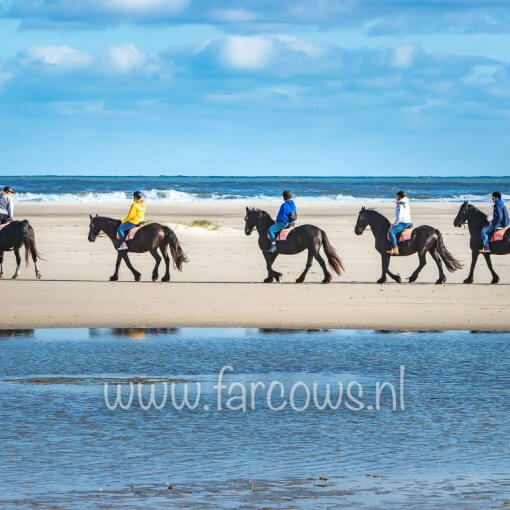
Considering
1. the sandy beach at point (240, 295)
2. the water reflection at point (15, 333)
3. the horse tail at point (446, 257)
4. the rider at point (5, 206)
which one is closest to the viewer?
the water reflection at point (15, 333)

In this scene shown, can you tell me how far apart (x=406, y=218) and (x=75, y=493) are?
50.2ft

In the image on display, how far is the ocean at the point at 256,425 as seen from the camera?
7.71 m

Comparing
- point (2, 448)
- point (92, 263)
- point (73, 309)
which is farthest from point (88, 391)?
point (92, 263)

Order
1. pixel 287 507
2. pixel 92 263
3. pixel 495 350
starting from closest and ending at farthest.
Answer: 1. pixel 287 507
2. pixel 495 350
3. pixel 92 263

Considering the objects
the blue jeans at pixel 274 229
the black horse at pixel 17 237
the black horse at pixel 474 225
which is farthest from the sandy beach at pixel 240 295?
the blue jeans at pixel 274 229

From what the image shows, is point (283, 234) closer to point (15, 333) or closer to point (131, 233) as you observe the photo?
point (131, 233)

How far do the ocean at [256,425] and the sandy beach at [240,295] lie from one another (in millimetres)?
1915

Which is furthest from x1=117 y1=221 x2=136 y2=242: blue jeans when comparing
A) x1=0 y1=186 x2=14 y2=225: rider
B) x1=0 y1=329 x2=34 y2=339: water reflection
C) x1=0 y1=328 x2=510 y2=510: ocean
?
x1=0 y1=328 x2=510 y2=510: ocean

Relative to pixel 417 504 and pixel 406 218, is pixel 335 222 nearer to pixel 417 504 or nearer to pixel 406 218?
pixel 406 218

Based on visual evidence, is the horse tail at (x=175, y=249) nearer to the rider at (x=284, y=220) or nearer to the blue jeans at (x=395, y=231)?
the rider at (x=284, y=220)

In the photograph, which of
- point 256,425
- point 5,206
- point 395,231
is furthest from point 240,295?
point 256,425

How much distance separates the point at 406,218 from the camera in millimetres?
22094

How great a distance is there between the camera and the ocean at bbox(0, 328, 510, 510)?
25.3 ft

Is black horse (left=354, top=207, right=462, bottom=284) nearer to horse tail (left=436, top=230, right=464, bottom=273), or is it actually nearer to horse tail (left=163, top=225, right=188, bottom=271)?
horse tail (left=436, top=230, right=464, bottom=273)
